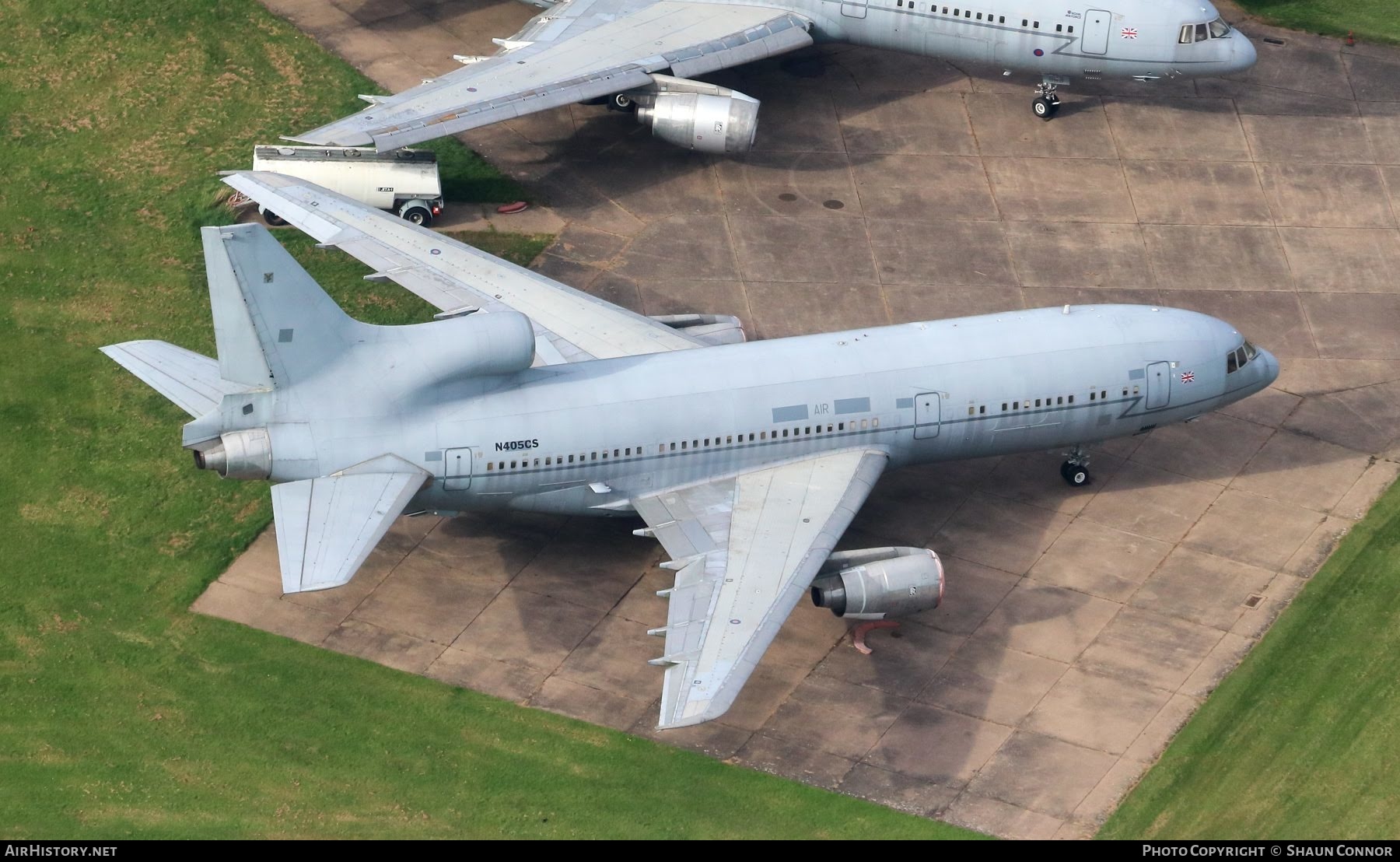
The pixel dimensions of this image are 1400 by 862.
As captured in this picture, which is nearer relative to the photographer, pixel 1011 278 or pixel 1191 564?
pixel 1191 564

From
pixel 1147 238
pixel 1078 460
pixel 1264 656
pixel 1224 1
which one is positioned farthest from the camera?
pixel 1224 1

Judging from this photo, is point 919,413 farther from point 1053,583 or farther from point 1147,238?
point 1147,238

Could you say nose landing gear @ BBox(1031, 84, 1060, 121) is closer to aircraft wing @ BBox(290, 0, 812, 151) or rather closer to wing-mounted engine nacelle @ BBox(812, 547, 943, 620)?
aircraft wing @ BBox(290, 0, 812, 151)

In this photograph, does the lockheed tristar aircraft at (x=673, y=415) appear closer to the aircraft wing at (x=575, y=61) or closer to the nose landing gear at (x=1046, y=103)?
the aircraft wing at (x=575, y=61)

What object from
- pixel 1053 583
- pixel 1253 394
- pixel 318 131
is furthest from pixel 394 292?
pixel 1253 394

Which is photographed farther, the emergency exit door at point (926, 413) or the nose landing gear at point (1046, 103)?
the nose landing gear at point (1046, 103)

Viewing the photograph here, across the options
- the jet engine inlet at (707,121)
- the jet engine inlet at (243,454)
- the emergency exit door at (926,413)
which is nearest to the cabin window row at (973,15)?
the jet engine inlet at (707,121)
